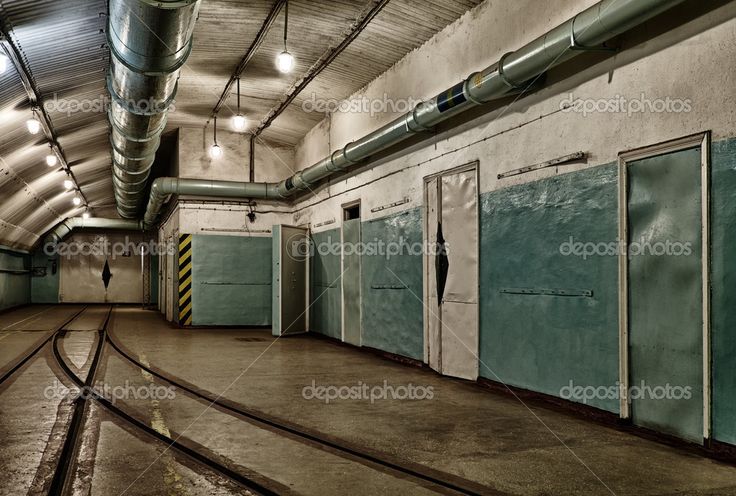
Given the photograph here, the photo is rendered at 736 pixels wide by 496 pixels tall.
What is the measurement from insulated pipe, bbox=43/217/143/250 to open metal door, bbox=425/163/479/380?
1843 cm

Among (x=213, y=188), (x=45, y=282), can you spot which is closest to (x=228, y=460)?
(x=213, y=188)

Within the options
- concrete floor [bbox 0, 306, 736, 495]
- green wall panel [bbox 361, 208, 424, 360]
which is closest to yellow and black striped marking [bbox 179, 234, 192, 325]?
green wall panel [bbox 361, 208, 424, 360]

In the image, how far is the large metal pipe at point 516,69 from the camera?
164 inches

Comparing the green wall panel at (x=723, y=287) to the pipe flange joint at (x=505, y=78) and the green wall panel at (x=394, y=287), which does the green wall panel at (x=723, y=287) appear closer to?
the pipe flange joint at (x=505, y=78)

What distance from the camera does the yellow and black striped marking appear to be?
12898 millimetres

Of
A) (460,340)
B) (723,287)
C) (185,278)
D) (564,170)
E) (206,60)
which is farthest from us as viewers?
(185,278)

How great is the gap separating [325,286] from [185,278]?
384cm

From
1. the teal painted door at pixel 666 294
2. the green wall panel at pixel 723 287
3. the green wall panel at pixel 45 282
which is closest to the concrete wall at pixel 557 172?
the green wall panel at pixel 723 287

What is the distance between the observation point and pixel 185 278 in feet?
42.5

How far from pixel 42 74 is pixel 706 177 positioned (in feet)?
25.2

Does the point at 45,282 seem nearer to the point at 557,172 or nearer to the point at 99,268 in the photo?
the point at 99,268

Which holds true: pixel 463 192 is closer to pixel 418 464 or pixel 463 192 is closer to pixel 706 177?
pixel 706 177

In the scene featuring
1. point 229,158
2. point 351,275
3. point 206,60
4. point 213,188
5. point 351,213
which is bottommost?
point 351,275

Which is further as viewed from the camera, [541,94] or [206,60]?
[206,60]
